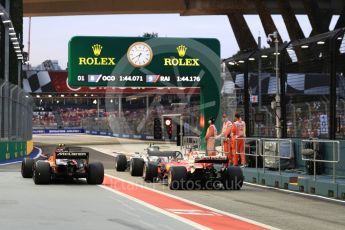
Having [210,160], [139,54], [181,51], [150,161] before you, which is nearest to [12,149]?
[139,54]

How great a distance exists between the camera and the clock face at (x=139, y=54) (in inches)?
1248

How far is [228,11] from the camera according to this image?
149ft

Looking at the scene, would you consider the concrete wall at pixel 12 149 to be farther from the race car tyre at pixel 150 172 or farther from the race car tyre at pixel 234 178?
the race car tyre at pixel 234 178

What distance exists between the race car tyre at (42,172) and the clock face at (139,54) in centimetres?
1598

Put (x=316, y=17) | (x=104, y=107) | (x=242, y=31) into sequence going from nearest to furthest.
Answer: (x=316, y=17), (x=242, y=31), (x=104, y=107)

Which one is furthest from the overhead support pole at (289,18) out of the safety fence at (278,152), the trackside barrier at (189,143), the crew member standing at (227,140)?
the safety fence at (278,152)

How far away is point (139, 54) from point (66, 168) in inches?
640

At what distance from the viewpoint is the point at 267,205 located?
12.6 meters

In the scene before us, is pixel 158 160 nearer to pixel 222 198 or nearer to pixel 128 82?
pixel 222 198

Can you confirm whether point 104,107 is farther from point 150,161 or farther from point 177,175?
point 177,175

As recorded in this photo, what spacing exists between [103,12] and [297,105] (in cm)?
3079

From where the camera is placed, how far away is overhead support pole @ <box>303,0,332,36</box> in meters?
42.1

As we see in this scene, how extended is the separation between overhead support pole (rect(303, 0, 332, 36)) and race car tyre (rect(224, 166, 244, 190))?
92.2 ft

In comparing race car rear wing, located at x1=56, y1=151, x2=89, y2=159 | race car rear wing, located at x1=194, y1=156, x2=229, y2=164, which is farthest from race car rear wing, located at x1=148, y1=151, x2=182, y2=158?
race car rear wing, located at x1=56, y1=151, x2=89, y2=159
